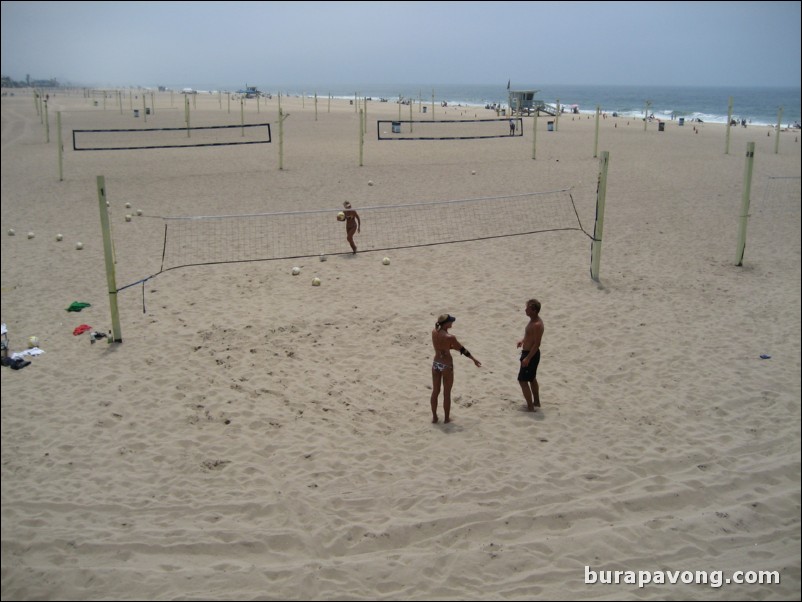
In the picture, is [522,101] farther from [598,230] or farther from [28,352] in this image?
[28,352]

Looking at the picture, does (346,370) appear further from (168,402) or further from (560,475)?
(560,475)

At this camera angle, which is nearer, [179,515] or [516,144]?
[179,515]

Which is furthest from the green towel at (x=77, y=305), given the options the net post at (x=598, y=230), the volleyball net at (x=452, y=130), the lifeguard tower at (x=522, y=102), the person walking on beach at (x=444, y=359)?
the lifeguard tower at (x=522, y=102)

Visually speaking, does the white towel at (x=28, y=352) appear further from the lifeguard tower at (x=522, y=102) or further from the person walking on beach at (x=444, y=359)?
the lifeguard tower at (x=522, y=102)

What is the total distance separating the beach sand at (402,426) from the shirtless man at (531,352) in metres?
0.21

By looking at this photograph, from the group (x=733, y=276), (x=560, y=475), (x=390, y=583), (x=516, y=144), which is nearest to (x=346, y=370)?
(x=560, y=475)

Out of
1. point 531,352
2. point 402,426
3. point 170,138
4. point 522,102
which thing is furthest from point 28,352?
point 522,102

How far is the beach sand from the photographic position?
171 inches

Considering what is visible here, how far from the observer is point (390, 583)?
13.8 feet

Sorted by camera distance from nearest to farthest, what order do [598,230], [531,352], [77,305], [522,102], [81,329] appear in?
1. [531,352]
2. [81,329]
3. [77,305]
4. [598,230]
5. [522,102]

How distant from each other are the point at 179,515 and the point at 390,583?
5.44 ft

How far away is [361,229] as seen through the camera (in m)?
13.8

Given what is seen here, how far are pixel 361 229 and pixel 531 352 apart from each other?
7951 millimetres

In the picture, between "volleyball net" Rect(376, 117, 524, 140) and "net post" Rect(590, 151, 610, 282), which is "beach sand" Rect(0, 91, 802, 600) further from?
"volleyball net" Rect(376, 117, 524, 140)
